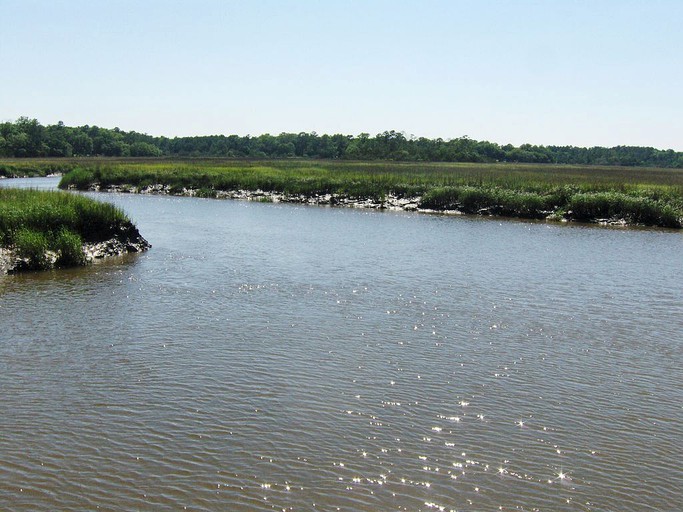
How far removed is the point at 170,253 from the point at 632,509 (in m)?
22.3

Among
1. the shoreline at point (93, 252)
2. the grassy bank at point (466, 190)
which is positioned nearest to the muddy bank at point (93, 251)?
the shoreline at point (93, 252)

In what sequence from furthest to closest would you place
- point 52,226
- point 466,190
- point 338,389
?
point 466,190 < point 52,226 < point 338,389

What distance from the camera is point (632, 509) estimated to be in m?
8.53

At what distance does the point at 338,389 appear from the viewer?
12.2 m

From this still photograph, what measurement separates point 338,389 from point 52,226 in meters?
17.3

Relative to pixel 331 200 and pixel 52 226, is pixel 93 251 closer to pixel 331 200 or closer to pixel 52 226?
pixel 52 226

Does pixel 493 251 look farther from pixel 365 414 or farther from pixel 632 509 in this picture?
pixel 632 509

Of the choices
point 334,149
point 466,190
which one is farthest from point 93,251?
point 334,149

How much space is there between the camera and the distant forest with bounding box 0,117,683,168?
473ft

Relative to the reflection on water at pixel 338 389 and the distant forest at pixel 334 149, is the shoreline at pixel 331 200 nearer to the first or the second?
the reflection on water at pixel 338 389

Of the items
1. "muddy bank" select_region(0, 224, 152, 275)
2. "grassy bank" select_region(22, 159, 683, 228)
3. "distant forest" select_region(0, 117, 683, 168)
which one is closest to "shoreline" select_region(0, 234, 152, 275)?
"muddy bank" select_region(0, 224, 152, 275)

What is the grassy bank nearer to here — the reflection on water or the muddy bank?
the reflection on water

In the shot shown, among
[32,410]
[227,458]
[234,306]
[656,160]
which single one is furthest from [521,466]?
[656,160]

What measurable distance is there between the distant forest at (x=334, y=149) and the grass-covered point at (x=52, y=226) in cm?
10749
